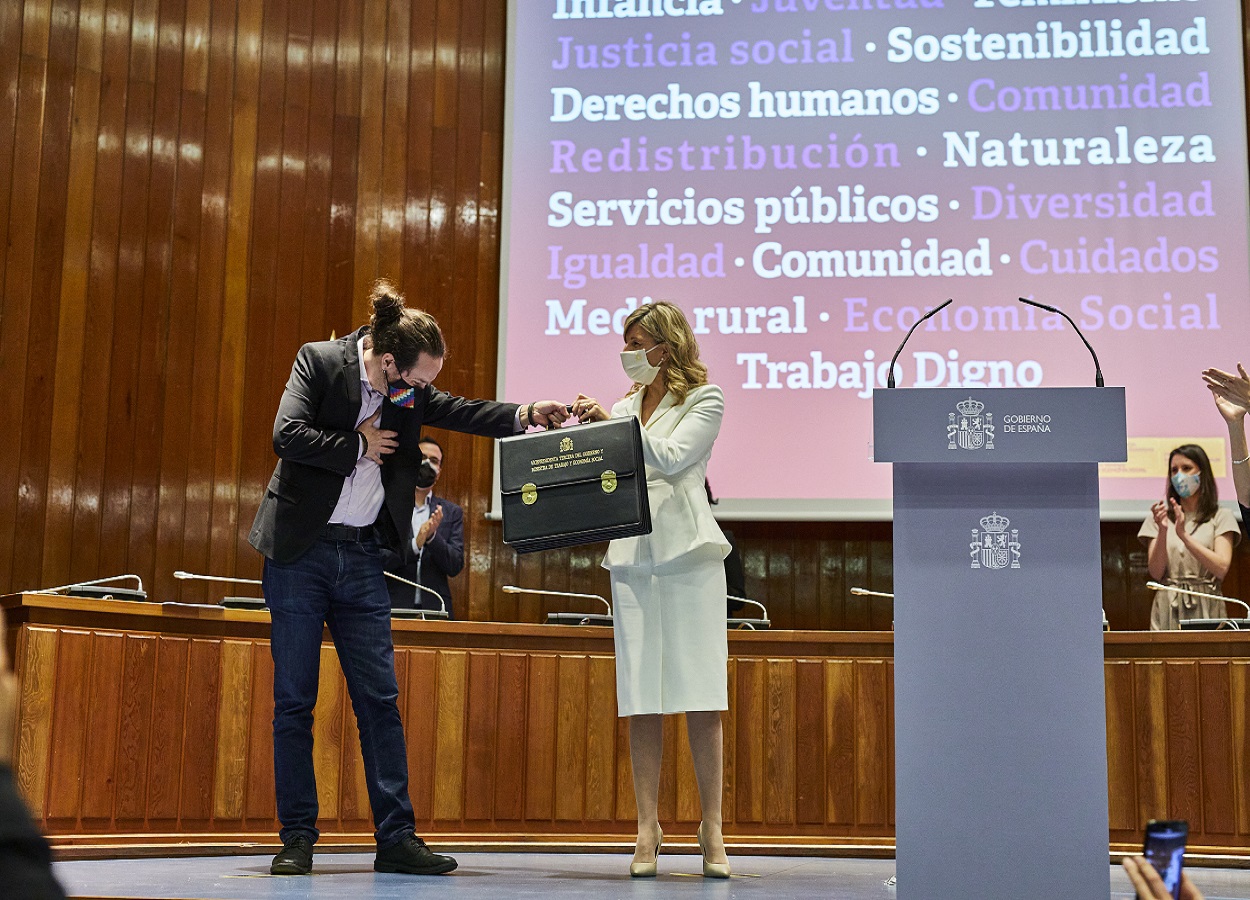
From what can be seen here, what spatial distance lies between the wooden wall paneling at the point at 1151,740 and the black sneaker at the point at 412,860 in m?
2.86

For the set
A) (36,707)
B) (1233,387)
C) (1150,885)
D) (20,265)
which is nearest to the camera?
(1150,885)

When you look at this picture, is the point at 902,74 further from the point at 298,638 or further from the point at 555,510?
the point at 298,638

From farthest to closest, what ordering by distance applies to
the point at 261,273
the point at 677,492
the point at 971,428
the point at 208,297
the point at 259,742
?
the point at 261,273 → the point at 208,297 → the point at 259,742 → the point at 677,492 → the point at 971,428

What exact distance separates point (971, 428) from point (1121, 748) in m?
2.97

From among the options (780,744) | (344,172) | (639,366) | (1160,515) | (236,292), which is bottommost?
(780,744)

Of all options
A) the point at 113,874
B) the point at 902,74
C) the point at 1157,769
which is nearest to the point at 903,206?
the point at 902,74

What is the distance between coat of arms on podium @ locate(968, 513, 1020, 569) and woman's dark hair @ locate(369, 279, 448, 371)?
1.60 m

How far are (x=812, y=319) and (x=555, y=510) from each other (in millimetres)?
3115

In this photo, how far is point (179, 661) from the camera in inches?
195

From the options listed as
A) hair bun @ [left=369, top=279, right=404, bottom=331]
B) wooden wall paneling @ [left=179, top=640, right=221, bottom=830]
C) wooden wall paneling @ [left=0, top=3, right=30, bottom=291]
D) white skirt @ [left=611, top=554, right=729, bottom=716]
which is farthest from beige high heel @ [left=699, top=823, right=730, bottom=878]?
wooden wall paneling @ [left=0, top=3, right=30, bottom=291]

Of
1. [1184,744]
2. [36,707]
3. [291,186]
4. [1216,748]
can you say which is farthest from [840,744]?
[291,186]

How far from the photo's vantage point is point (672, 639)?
388 cm

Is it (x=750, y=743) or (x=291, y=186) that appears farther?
(x=291, y=186)

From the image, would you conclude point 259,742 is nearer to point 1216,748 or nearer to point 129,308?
point 129,308
